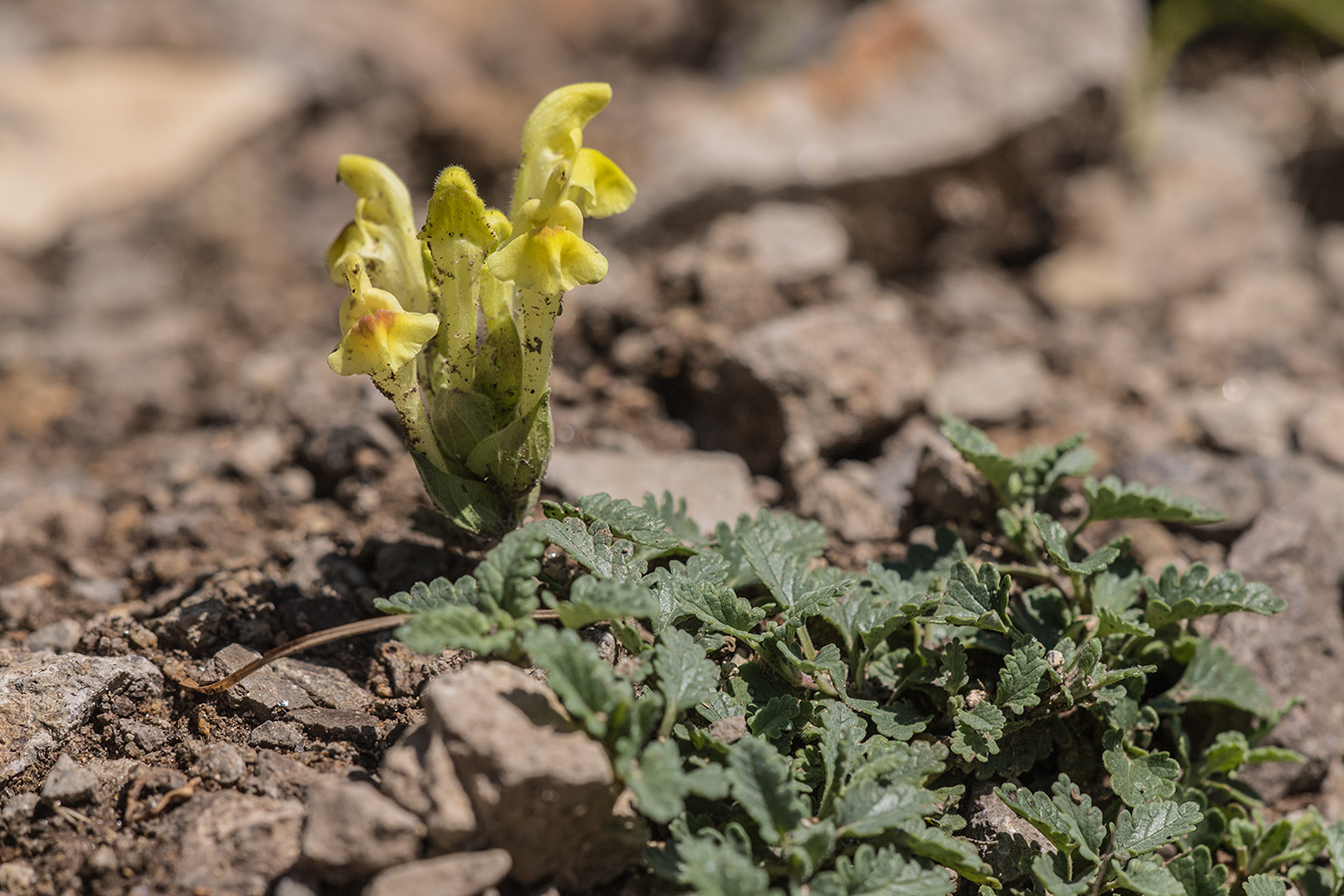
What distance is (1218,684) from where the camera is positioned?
239cm

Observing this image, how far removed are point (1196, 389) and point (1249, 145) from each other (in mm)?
2483

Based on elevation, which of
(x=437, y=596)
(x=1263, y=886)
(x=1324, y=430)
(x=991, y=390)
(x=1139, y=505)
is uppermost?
(x=991, y=390)

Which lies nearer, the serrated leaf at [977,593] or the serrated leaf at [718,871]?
the serrated leaf at [718,871]

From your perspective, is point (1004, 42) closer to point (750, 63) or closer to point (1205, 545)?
point (750, 63)

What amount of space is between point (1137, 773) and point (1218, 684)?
374 mm

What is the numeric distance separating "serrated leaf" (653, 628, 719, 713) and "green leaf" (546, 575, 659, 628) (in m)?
0.10

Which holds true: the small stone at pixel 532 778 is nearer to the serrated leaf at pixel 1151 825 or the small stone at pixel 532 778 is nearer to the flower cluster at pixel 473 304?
the flower cluster at pixel 473 304

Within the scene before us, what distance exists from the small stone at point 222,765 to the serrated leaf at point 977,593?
1478mm

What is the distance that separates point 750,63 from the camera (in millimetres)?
6465

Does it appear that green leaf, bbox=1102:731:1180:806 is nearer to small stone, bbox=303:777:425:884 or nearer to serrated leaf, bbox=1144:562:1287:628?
serrated leaf, bbox=1144:562:1287:628

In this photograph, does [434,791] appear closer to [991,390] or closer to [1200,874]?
[1200,874]

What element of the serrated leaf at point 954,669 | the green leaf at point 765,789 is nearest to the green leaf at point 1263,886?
the serrated leaf at point 954,669

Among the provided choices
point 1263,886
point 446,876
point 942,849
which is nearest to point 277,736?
point 446,876

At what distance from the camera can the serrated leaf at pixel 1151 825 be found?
202 centimetres
